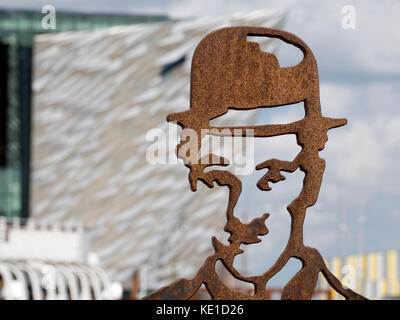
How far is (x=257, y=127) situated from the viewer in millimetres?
7344

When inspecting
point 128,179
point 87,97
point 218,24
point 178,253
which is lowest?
point 178,253

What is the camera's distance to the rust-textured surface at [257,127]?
7.18m

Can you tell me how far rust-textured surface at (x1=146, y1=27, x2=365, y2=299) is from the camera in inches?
283

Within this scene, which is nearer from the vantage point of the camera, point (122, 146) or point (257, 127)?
point (257, 127)

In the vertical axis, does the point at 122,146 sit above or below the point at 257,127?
above

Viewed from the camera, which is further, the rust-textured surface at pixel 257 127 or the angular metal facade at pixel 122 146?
the angular metal facade at pixel 122 146

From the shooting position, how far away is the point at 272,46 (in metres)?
39.7

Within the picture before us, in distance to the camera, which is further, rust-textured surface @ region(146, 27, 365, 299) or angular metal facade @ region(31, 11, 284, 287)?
angular metal facade @ region(31, 11, 284, 287)
